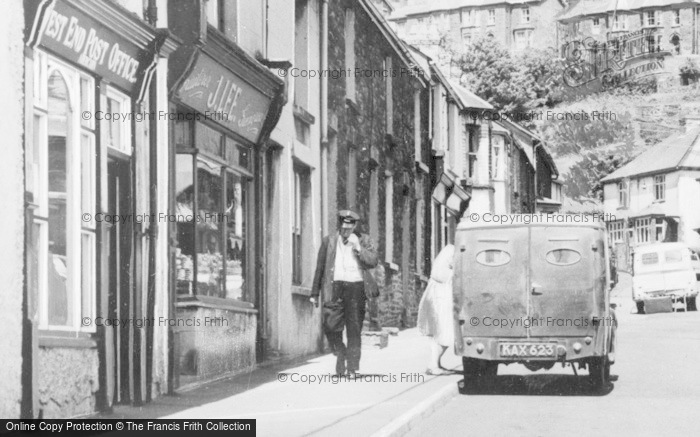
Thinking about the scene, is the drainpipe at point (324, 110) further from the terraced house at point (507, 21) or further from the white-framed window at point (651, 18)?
the white-framed window at point (651, 18)

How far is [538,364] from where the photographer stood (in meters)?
15.4

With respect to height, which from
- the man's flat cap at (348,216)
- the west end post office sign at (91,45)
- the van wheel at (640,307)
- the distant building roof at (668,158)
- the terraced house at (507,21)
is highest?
the terraced house at (507,21)

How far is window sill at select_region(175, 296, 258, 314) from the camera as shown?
14750mm

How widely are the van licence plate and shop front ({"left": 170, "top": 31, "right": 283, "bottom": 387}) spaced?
125 inches

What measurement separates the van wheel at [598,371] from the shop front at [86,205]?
4.92 metres

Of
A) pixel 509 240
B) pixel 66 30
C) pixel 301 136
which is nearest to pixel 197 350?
pixel 509 240

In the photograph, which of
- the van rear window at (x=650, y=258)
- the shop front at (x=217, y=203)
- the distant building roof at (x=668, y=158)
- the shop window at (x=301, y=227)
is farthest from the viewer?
the distant building roof at (x=668, y=158)

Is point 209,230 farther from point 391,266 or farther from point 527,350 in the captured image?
point 391,266

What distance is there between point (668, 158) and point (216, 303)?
82498 millimetres

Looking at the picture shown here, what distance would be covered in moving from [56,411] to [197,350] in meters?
4.25

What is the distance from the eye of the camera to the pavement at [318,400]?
36.4ft

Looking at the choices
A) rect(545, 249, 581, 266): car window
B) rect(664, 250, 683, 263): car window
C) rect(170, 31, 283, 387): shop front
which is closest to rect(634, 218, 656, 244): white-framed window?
rect(664, 250, 683, 263): car window

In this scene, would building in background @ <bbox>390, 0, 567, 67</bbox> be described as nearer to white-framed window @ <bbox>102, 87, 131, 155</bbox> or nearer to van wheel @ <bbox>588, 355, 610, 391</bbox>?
van wheel @ <bbox>588, 355, 610, 391</bbox>

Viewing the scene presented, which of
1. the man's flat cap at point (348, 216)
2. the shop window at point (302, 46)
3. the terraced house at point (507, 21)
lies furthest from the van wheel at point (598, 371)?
the terraced house at point (507, 21)
